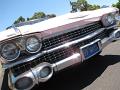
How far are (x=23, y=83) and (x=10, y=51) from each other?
0.52 m

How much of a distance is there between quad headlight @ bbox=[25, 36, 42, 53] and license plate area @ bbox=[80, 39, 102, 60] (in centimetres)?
81

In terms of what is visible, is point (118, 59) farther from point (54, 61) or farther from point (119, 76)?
point (54, 61)

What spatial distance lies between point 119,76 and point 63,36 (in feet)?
4.02

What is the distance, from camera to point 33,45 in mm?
3910

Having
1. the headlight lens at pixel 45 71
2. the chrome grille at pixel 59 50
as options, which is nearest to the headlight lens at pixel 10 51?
the chrome grille at pixel 59 50

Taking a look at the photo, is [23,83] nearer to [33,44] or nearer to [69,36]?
[33,44]

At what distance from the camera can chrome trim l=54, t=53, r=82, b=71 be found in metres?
4.01

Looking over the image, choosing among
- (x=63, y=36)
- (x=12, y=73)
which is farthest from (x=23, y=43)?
(x=63, y=36)

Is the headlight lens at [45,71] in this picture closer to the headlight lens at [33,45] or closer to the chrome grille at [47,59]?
the chrome grille at [47,59]

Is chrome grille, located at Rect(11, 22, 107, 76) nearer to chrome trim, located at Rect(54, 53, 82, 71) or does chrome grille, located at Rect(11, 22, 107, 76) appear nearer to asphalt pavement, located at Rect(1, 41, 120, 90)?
chrome trim, located at Rect(54, 53, 82, 71)

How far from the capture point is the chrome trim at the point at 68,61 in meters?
4.01

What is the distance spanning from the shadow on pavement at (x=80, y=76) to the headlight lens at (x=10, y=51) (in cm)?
Answer: 119

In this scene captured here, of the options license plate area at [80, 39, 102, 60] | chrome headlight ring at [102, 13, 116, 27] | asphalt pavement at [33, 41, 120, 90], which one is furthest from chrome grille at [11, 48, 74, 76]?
chrome headlight ring at [102, 13, 116, 27]

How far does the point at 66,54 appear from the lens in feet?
13.8
